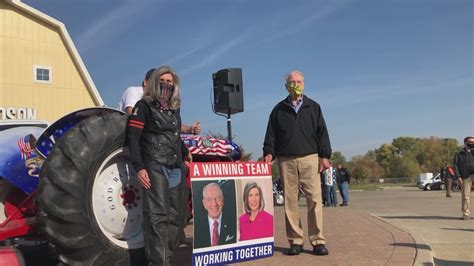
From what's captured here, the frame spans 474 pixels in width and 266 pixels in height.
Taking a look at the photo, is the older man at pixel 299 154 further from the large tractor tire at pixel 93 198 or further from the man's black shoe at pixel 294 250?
the large tractor tire at pixel 93 198

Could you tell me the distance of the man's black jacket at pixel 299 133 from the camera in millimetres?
5422

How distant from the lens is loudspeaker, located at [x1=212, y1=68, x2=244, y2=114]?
8492 millimetres

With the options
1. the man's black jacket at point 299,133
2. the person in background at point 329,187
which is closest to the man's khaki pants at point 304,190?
the man's black jacket at point 299,133

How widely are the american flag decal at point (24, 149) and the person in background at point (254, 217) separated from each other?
5.92 feet

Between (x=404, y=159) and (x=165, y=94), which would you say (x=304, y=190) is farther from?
(x=404, y=159)

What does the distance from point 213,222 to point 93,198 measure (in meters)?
0.99

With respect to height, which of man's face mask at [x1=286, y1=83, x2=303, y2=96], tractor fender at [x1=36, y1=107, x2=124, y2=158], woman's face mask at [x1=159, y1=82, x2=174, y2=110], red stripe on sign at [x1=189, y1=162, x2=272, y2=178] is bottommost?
Result: red stripe on sign at [x1=189, y1=162, x2=272, y2=178]

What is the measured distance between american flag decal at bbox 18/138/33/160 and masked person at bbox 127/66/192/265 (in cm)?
75

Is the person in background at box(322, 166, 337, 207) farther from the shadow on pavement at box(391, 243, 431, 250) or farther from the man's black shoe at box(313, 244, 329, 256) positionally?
the man's black shoe at box(313, 244, 329, 256)

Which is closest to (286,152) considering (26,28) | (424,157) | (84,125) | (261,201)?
(261,201)

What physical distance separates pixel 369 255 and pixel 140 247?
2.64 m

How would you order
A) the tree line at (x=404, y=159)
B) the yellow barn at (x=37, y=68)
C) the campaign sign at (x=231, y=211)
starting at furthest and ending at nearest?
1. the tree line at (x=404, y=159)
2. the yellow barn at (x=37, y=68)
3. the campaign sign at (x=231, y=211)

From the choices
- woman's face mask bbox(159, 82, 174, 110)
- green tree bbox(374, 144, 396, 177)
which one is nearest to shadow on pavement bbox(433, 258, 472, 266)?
woman's face mask bbox(159, 82, 174, 110)

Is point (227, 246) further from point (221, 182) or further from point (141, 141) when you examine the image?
point (141, 141)
